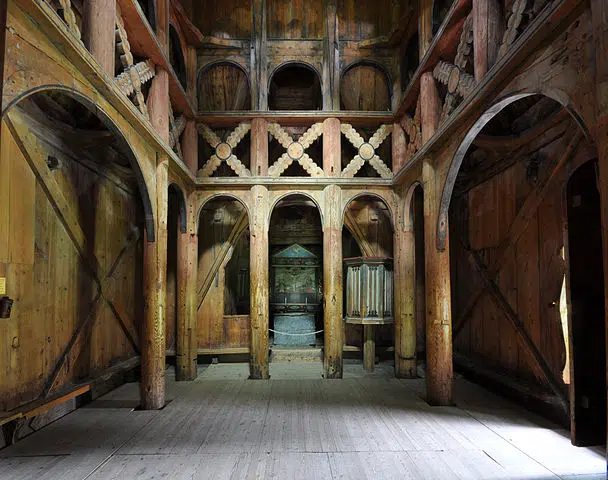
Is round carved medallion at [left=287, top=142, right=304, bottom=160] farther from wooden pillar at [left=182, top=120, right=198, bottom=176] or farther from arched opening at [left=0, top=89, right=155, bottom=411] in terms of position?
arched opening at [left=0, top=89, right=155, bottom=411]

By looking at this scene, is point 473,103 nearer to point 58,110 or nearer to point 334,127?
point 334,127

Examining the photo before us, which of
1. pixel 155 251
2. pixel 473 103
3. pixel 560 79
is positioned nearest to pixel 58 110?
pixel 155 251

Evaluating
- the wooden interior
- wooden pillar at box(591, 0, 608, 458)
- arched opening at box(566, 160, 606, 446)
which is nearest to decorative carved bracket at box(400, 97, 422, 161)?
the wooden interior

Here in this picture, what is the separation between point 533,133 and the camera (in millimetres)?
5188

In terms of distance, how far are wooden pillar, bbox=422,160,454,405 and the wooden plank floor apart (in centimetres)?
32

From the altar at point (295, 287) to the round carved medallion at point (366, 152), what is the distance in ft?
13.4

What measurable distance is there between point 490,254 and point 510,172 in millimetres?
1463

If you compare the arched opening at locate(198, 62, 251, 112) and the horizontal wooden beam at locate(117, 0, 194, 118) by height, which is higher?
the arched opening at locate(198, 62, 251, 112)

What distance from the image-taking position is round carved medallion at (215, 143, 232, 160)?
7391 mm

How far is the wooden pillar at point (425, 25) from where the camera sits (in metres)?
5.80

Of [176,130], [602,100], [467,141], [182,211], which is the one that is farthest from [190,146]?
[602,100]

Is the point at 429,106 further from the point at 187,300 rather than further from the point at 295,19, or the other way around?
the point at 187,300

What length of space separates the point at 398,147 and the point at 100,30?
17.5 feet

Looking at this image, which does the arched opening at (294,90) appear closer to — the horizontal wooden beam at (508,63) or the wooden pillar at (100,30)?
the horizontal wooden beam at (508,63)
